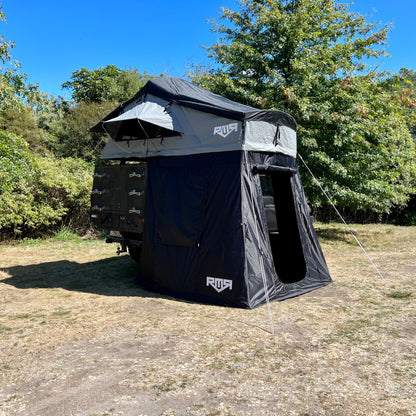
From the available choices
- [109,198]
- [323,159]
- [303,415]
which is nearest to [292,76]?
[323,159]

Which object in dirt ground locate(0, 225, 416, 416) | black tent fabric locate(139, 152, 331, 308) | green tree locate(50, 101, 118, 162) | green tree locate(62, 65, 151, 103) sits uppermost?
green tree locate(62, 65, 151, 103)

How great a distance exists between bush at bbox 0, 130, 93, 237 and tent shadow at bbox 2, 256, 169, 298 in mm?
2320

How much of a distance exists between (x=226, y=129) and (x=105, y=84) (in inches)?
971

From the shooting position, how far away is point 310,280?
5941mm

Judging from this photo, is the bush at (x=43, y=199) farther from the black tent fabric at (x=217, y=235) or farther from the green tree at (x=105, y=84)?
the green tree at (x=105, y=84)

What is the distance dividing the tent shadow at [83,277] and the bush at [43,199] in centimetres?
232

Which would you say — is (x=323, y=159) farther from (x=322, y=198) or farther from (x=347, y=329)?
(x=347, y=329)

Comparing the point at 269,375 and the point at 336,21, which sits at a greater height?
the point at 336,21

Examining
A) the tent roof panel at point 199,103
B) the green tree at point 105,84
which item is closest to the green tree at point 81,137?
the green tree at point 105,84

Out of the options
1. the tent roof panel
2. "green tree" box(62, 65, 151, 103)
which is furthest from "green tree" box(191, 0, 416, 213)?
"green tree" box(62, 65, 151, 103)

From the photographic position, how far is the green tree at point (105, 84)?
83.6 feet

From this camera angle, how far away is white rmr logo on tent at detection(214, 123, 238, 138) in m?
5.19

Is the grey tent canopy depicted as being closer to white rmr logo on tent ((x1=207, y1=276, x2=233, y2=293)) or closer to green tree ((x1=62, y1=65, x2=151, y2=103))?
white rmr logo on tent ((x1=207, y1=276, x2=233, y2=293))

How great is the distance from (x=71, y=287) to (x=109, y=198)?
Answer: 163cm
